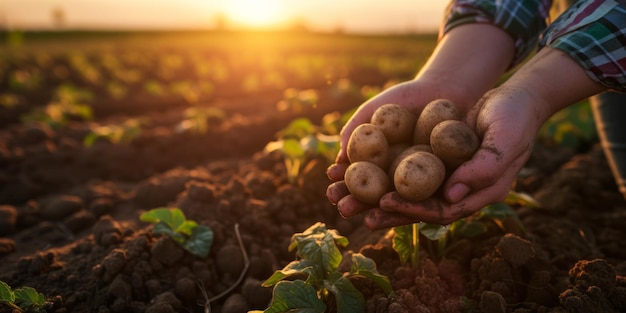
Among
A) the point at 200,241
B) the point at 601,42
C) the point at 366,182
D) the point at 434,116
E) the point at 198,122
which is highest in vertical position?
the point at 601,42

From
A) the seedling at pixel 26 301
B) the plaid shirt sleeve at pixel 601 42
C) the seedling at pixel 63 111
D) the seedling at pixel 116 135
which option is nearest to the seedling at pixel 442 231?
the plaid shirt sleeve at pixel 601 42

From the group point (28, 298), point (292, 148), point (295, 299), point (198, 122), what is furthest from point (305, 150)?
point (198, 122)

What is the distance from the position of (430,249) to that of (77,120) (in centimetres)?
660

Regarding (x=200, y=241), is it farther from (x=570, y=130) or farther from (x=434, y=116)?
(x=570, y=130)

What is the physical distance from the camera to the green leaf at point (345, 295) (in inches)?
86.2

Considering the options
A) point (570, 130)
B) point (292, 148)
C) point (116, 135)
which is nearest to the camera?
point (292, 148)

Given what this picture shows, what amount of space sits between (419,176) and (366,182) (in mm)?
250

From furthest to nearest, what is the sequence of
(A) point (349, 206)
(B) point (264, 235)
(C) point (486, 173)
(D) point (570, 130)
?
1. (D) point (570, 130)
2. (B) point (264, 235)
3. (A) point (349, 206)
4. (C) point (486, 173)

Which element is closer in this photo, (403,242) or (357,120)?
(403,242)

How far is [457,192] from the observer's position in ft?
6.75

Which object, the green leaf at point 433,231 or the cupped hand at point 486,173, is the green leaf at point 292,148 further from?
the cupped hand at point 486,173

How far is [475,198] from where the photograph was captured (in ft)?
6.91

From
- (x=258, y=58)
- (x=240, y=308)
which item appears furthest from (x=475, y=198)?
(x=258, y=58)

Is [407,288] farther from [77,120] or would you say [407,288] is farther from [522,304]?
[77,120]
